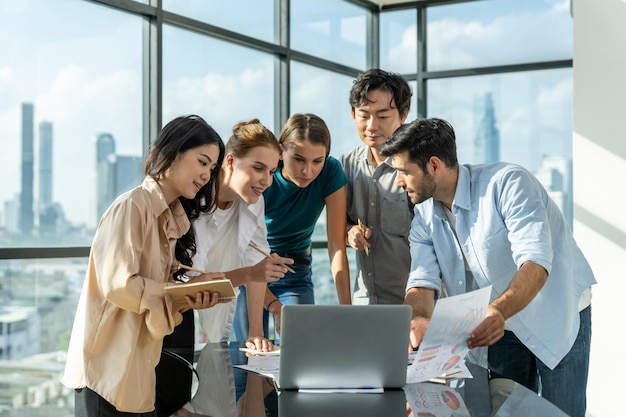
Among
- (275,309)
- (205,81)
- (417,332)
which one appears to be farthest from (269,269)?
(205,81)

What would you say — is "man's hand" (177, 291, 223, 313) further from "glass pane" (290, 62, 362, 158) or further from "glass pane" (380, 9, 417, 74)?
"glass pane" (380, 9, 417, 74)

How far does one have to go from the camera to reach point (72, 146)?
3.94 meters

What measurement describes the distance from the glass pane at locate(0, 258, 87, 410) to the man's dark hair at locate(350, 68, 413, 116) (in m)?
1.67

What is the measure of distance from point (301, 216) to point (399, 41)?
3.43m

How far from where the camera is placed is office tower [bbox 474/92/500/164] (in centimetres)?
596

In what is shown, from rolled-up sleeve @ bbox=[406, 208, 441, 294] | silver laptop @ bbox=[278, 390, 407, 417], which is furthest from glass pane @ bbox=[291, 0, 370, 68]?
silver laptop @ bbox=[278, 390, 407, 417]

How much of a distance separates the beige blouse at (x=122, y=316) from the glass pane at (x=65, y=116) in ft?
6.54

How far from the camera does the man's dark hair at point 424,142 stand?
2.38 m

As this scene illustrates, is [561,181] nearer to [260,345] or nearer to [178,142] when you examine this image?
[260,345]

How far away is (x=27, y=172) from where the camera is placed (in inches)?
147

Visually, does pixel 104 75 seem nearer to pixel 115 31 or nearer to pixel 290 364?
pixel 115 31

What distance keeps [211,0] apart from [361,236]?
2.20m

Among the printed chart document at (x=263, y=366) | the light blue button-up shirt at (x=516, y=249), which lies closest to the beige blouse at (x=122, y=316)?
the printed chart document at (x=263, y=366)

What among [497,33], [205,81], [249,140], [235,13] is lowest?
[249,140]
